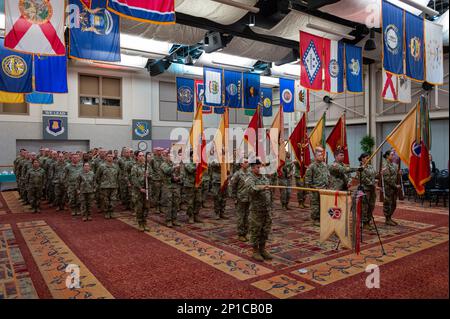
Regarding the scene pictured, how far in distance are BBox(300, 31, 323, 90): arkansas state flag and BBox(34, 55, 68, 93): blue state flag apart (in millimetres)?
6242

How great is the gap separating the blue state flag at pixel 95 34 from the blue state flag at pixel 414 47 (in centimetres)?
722

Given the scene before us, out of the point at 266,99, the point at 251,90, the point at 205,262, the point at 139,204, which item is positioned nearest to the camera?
the point at 205,262

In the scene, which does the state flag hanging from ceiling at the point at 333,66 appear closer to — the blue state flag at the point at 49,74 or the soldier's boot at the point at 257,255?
the soldier's boot at the point at 257,255

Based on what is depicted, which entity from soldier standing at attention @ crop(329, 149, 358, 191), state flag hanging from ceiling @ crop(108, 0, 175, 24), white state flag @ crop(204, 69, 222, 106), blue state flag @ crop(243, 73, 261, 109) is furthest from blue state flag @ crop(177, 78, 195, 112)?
soldier standing at attention @ crop(329, 149, 358, 191)

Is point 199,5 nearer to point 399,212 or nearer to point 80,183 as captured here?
point 80,183

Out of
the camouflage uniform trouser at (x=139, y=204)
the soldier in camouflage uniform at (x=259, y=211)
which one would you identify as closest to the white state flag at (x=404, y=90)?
the soldier in camouflage uniform at (x=259, y=211)

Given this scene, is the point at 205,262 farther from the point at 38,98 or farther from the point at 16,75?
the point at 38,98

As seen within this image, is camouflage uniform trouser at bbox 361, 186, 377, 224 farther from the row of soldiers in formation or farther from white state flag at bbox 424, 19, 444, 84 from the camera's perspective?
white state flag at bbox 424, 19, 444, 84

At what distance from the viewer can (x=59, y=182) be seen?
30.4 ft

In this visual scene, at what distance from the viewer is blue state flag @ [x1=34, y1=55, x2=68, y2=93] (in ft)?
28.0

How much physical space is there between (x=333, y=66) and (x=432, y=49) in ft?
8.37

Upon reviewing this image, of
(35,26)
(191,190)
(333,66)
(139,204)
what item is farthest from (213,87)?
(35,26)

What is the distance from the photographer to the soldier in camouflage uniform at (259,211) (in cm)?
469

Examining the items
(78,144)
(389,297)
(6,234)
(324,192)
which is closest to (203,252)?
(324,192)
